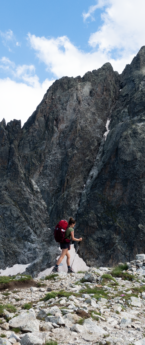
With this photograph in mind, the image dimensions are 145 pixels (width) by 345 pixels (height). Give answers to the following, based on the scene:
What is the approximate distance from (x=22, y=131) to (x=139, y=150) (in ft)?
146

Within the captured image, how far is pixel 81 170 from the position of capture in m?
81.8

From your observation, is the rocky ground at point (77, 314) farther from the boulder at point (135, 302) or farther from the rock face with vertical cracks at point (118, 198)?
the rock face with vertical cracks at point (118, 198)

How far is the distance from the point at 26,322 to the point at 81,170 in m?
75.8

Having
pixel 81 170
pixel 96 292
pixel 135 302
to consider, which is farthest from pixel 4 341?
pixel 81 170

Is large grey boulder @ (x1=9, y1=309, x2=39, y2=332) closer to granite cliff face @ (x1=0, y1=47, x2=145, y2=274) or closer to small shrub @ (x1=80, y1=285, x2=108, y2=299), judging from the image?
small shrub @ (x1=80, y1=285, x2=108, y2=299)

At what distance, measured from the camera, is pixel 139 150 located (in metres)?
70.1

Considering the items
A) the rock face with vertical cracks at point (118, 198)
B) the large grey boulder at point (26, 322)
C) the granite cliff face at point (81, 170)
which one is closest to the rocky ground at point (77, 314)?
the large grey boulder at point (26, 322)

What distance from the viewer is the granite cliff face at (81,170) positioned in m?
66.2

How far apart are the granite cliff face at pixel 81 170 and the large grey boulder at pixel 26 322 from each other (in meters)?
57.5

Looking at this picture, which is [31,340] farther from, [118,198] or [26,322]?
[118,198]

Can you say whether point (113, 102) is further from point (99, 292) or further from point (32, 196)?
point (99, 292)

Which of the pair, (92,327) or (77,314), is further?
(77,314)

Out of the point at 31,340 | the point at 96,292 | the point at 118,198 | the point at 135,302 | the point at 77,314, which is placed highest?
the point at 118,198

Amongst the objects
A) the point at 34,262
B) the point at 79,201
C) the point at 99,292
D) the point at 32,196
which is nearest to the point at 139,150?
the point at 79,201
